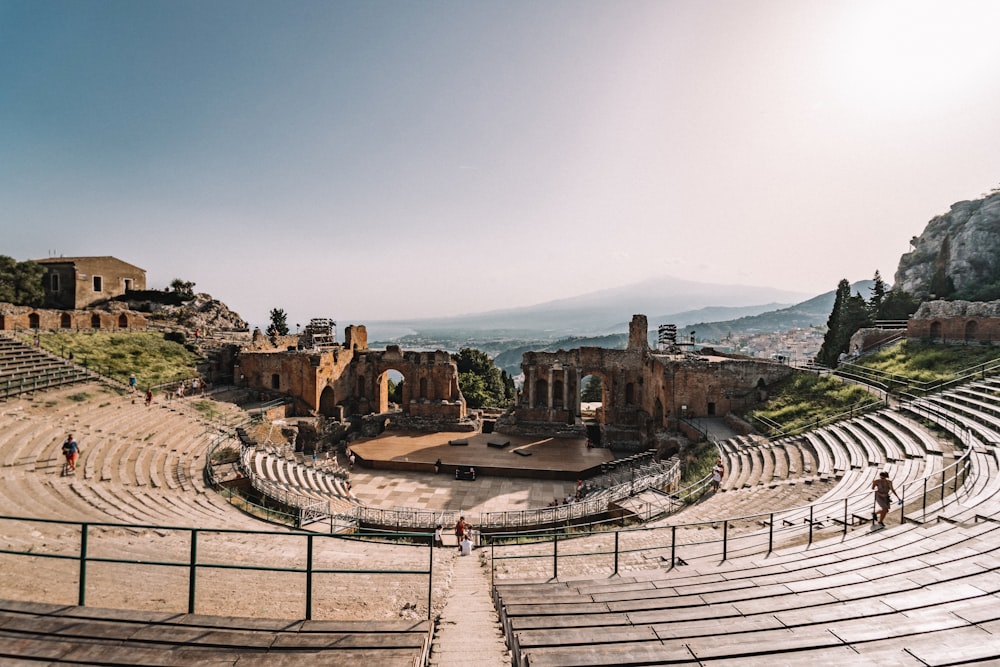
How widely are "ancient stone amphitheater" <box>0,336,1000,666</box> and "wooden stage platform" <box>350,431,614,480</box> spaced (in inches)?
402

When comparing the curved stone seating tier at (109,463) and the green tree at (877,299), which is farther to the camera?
the green tree at (877,299)

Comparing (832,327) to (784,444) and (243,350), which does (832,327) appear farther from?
(243,350)

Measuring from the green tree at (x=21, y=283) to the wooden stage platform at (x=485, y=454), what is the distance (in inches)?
1252

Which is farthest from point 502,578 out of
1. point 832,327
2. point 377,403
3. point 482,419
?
point 832,327

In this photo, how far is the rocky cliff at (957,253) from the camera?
41562 mm

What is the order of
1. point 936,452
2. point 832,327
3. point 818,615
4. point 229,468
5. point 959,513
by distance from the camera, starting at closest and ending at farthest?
point 818,615
point 959,513
point 936,452
point 229,468
point 832,327

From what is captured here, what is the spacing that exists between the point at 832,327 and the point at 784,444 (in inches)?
1018

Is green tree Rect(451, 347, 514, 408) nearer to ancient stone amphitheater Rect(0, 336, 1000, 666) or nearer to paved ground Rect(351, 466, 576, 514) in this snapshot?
paved ground Rect(351, 466, 576, 514)

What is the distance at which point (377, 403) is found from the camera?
36.5 metres

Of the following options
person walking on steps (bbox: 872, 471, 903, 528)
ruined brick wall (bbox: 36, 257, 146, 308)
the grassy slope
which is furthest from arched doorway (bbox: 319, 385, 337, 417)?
person walking on steps (bbox: 872, 471, 903, 528)

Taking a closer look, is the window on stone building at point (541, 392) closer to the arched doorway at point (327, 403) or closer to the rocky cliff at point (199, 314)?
the arched doorway at point (327, 403)

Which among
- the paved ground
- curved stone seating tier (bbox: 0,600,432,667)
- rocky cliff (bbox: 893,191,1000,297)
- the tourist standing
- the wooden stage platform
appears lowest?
the paved ground

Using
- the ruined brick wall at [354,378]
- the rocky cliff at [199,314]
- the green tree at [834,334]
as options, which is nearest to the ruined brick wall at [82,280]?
the rocky cliff at [199,314]

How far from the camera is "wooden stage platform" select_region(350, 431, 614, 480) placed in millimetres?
24969
